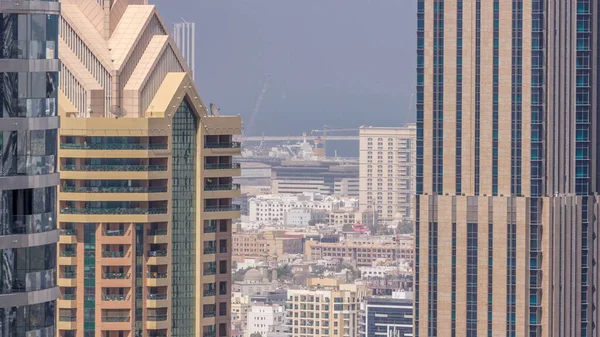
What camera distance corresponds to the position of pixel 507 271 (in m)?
58.0

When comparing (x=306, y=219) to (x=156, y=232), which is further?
(x=306, y=219)

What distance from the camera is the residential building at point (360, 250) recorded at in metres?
164

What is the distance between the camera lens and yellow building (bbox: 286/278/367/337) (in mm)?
121125

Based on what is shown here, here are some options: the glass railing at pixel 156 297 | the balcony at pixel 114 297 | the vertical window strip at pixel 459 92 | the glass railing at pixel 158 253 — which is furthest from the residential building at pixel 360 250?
the balcony at pixel 114 297

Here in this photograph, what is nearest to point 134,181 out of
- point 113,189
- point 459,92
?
point 113,189

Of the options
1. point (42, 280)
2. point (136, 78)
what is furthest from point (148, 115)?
point (42, 280)

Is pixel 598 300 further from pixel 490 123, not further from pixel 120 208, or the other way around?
pixel 120 208

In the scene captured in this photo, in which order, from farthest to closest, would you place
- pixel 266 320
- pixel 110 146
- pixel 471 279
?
pixel 266 320 < pixel 471 279 < pixel 110 146

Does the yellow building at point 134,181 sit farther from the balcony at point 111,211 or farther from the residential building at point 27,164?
the residential building at point 27,164

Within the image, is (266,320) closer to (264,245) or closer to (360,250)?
(360,250)

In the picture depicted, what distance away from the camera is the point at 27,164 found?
20266 mm

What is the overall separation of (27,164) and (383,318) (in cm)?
10437

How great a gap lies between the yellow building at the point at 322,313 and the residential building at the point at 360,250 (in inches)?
1473

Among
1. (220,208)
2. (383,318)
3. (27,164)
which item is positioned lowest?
(383,318)
